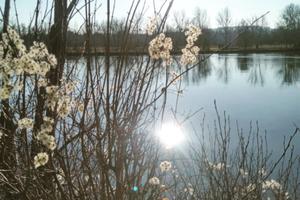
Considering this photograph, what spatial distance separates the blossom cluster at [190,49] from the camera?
83.1 inches

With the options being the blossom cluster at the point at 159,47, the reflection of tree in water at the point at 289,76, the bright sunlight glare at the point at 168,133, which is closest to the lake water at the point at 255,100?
the reflection of tree in water at the point at 289,76

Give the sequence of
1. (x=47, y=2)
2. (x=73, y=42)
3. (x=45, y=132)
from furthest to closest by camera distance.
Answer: (x=73, y=42), (x=47, y=2), (x=45, y=132)

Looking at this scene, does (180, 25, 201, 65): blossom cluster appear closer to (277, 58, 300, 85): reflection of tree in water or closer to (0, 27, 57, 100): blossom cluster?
(0, 27, 57, 100): blossom cluster

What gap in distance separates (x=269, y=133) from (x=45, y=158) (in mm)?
10397

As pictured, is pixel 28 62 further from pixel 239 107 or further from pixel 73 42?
pixel 239 107

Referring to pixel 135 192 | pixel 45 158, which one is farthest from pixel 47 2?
pixel 135 192

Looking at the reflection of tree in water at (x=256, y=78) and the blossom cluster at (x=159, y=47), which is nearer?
the blossom cluster at (x=159, y=47)

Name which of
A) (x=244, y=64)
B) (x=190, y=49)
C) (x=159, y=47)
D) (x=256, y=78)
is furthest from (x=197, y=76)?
(x=159, y=47)

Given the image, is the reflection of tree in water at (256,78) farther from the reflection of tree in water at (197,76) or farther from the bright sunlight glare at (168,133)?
the bright sunlight glare at (168,133)

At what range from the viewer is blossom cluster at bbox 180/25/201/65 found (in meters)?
2.11

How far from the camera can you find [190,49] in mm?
2197

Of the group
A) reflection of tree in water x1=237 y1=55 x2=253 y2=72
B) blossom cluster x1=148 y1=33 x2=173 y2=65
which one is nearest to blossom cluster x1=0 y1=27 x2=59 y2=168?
blossom cluster x1=148 y1=33 x2=173 y2=65

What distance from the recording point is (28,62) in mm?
1218

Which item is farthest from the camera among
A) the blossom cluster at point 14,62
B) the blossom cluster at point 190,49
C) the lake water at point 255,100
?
the lake water at point 255,100
